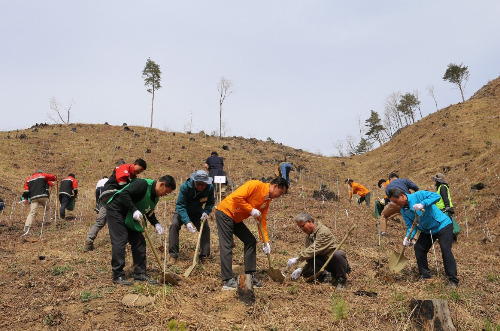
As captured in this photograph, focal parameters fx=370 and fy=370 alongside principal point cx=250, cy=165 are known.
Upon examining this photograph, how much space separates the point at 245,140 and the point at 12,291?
34.8m

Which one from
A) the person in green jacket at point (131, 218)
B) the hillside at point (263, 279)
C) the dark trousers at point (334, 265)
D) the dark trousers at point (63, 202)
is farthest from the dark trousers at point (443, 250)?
the dark trousers at point (63, 202)

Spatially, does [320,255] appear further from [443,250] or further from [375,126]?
[375,126]

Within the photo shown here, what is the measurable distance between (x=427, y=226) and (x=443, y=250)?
1.46 feet

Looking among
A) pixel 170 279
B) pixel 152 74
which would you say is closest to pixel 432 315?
pixel 170 279

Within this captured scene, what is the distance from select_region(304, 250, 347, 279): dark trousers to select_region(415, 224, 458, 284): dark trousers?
4.92 ft

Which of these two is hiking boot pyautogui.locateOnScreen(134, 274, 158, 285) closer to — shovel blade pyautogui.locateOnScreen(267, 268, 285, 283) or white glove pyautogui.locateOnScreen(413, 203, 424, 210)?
shovel blade pyautogui.locateOnScreen(267, 268, 285, 283)

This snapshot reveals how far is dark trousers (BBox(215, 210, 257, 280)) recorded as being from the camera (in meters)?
5.15

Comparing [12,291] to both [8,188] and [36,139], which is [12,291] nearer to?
[8,188]

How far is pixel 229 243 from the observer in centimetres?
534

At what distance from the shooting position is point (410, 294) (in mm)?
5277

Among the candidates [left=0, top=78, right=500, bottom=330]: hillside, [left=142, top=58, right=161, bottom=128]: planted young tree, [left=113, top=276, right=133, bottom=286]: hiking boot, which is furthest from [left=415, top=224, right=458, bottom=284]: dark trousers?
[left=142, top=58, right=161, bottom=128]: planted young tree

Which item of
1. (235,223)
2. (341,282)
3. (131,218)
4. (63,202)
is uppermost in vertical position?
(63,202)

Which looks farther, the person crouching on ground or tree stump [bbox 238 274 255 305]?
the person crouching on ground

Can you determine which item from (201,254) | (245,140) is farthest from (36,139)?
(201,254)
